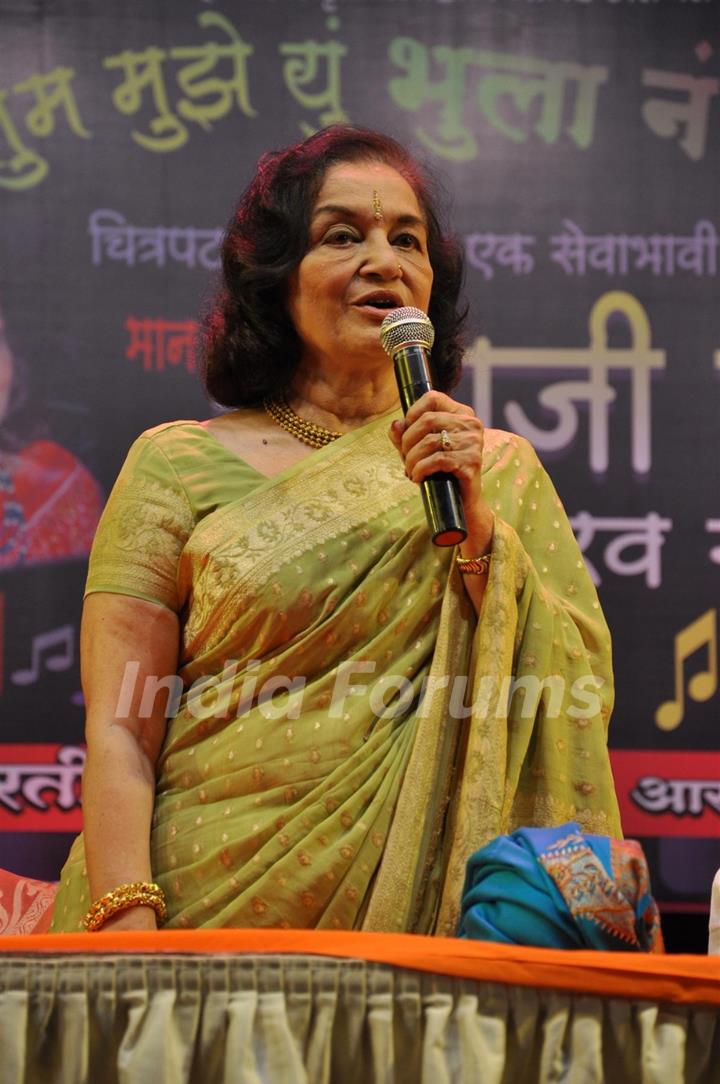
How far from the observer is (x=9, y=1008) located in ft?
4.33

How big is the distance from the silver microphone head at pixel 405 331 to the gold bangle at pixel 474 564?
0.91ft

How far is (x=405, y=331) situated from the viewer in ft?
6.59

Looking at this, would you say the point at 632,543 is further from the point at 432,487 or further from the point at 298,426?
the point at 432,487

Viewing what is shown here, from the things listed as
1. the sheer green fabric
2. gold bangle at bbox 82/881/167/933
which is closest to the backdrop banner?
gold bangle at bbox 82/881/167/933

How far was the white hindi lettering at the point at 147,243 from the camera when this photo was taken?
307 cm

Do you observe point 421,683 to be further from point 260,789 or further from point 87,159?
point 87,159

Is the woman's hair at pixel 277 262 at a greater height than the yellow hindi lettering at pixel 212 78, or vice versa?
the yellow hindi lettering at pixel 212 78

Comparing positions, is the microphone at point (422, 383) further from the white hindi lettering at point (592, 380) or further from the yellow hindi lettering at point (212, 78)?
the yellow hindi lettering at point (212, 78)

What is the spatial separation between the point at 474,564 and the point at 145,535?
0.47 metres

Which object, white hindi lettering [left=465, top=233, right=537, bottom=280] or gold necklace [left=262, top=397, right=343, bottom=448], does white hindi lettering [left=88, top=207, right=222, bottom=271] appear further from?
gold necklace [left=262, top=397, right=343, bottom=448]

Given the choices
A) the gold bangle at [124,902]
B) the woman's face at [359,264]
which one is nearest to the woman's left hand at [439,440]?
the woman's face at [359,264]

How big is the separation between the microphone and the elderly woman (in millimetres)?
32

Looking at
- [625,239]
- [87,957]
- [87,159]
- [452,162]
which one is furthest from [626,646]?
[87,957]

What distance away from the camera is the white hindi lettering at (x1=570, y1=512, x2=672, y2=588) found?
3.02 m
